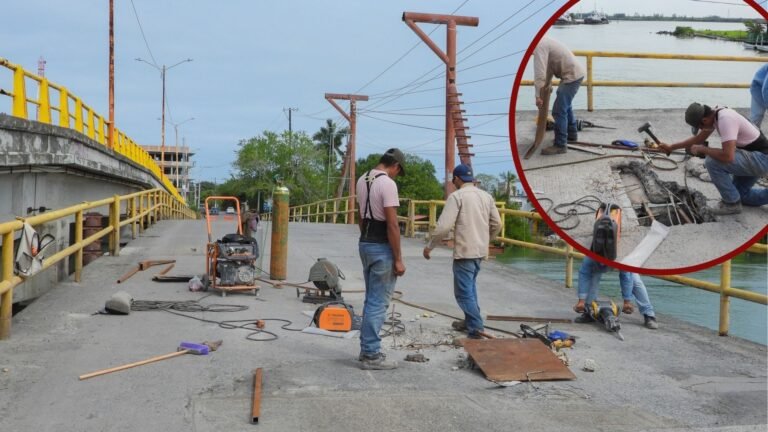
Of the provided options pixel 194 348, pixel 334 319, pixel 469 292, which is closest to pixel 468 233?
pixel 469 292

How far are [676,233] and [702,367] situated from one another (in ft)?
19.2

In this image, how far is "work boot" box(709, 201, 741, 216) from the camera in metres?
1.25

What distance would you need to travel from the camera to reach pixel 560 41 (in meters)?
1.38

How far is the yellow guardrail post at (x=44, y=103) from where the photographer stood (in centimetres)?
1388

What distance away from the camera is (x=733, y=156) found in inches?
48.6

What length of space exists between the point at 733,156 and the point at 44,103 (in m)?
14.6

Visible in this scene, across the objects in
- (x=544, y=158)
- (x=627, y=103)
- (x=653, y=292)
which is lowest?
(x=653, y=292)

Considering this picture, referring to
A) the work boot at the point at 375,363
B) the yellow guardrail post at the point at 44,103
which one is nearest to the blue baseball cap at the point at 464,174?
the work boot at the point at 375,363

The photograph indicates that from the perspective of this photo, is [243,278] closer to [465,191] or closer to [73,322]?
[73,322]

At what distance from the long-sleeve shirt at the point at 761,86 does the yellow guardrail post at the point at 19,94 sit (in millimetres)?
12656

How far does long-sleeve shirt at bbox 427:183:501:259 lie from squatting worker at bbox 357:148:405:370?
44.9 inches

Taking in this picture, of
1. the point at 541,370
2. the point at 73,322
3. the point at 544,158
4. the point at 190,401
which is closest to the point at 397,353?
the point at 541,370

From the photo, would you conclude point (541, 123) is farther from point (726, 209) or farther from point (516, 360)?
point (516, 360)

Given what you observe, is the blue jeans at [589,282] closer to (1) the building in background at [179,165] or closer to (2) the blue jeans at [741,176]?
(2) the blue jeans at [741,176]
